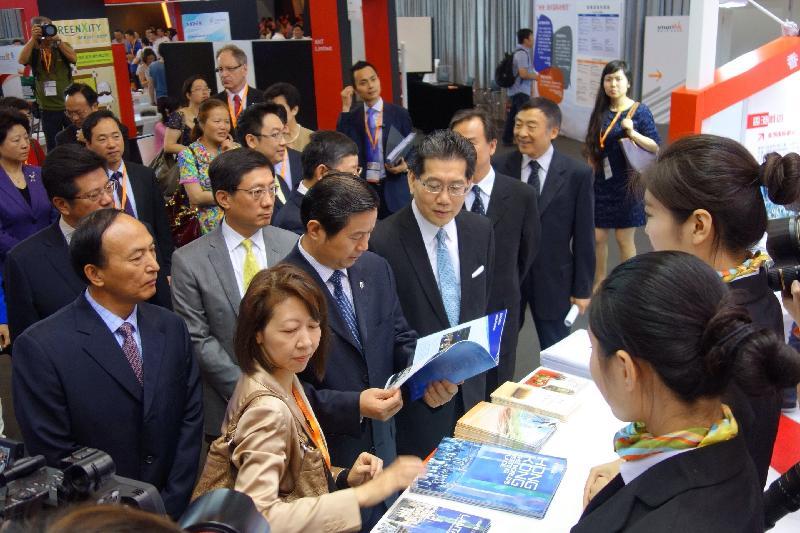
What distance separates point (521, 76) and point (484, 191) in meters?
7.86

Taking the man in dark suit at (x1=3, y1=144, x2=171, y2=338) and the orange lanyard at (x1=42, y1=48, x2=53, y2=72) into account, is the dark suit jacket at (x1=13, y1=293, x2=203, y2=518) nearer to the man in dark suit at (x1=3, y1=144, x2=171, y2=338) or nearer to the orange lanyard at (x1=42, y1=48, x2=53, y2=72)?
the man in dark suit at (x1=3, y1=144, x2=171, y2=338)

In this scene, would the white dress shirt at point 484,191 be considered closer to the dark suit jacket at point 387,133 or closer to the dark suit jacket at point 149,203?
the dark suit jacket at point 149,203

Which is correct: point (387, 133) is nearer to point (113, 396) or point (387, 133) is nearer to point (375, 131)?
point (375, 131)

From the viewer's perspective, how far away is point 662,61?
10.1 metres

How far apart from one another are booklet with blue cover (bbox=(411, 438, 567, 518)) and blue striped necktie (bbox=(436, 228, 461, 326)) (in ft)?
2.74

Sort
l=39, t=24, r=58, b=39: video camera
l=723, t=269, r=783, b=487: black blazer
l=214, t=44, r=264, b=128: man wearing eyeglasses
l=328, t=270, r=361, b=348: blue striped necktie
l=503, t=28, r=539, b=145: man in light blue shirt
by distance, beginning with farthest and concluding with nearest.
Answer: l=503, t=28, r=539, b=145: man in light blue shirt, l=39, t=24, r=58, b=39: video camera, l=214, t=44, r=264, b=128: man wearing eyeglasses, l=328, t=270, r=361, b=348: blue striped necktie, l=723, t=269, r=783, b=487: black blazer

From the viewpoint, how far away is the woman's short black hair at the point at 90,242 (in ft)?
7.43

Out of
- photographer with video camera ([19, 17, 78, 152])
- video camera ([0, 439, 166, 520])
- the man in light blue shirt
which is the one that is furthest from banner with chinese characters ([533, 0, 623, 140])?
video camera ([0, 439, 166, 520])

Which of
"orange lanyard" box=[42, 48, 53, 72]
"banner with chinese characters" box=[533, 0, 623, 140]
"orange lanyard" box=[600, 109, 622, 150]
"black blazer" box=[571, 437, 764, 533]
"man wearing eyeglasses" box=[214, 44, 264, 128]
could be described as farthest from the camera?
"banner with chinese characters" box=[533, 0, 623, 140]

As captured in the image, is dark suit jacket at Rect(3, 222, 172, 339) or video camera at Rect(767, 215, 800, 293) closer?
video camera at Rect(767, 215, 800, 293)

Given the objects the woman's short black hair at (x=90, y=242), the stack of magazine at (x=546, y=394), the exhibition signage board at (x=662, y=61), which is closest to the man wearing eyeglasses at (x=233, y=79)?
the woman's short black hair at (x=90, y=242)

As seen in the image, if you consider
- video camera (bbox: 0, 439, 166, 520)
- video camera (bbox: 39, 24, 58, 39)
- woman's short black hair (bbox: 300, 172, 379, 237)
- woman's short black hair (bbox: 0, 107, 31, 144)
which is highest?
video camera (bbox: 39, 24, 58, 39)

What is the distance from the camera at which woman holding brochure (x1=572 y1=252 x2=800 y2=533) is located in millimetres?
1133

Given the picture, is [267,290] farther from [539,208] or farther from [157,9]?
[157,9]
